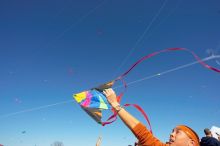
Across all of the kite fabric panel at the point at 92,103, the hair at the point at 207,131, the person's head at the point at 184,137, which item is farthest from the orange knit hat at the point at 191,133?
the hair at the point at 207,131

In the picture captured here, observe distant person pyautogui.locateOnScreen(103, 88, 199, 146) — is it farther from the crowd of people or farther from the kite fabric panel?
the kite fabric panel

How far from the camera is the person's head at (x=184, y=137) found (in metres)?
4.29

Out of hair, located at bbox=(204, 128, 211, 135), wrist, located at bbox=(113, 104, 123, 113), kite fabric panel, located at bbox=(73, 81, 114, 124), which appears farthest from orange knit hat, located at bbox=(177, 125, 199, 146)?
hair, located at bbox=(204, 128, 211, 135)

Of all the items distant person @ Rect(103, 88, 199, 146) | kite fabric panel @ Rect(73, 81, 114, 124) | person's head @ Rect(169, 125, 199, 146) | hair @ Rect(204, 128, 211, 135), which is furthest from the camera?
hair @ Rect(204, 128, 211, 135)

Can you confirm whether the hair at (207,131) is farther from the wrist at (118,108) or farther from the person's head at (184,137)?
the wrist at (118,108)

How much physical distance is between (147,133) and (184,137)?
2.34ft

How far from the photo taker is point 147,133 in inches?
158

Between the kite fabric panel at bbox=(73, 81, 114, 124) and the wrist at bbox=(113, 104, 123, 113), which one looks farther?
the kite fabric panel at bbox=(73, 81, 114, 124)

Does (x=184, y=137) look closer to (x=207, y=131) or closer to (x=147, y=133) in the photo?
(x=147, y=133)

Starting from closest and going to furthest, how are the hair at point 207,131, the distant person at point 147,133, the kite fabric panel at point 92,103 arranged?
1. the distant person at point 147,133
2. the kite fabric panel at point 92,103
3. the hair at point 207,131

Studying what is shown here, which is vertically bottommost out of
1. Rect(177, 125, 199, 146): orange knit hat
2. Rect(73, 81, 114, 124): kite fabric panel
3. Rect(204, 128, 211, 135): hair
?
Rect(177, 125, 199, 146): orange knit hat

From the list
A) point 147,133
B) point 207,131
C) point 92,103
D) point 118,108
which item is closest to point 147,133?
point 147,133

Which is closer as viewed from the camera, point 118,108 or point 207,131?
point 118,108

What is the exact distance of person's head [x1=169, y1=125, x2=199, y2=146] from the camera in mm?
4285
